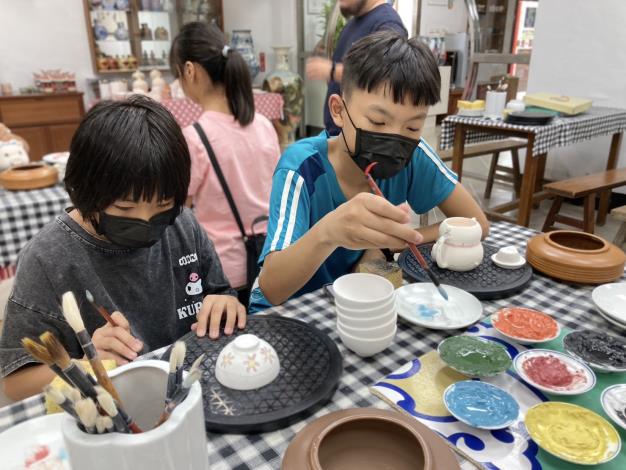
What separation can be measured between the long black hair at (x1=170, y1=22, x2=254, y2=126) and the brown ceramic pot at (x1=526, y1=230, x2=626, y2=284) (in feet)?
4.34

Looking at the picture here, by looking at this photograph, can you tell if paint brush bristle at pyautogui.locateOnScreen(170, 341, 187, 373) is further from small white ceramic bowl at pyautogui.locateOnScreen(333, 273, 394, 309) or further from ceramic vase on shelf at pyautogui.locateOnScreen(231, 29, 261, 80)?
ceramic vase on shelf at pyautogui.locateOnScreen(231, 29, 261, 80)

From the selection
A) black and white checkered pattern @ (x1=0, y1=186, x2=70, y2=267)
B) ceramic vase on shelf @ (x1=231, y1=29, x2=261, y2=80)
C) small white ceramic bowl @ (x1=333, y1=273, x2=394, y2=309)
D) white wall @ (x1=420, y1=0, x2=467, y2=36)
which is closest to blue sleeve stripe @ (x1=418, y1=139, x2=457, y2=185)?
small white ceramic bowl @ (x1=333, y1=273, x2=394, y2=309)

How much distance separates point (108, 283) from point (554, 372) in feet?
3.24

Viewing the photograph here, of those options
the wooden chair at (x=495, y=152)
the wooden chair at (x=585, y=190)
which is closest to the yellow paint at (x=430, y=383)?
the wooden chair at (x=585, y=190)

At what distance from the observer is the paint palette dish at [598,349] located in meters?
0.89

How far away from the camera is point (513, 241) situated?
60.8 inches

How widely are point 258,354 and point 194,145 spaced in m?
1.36

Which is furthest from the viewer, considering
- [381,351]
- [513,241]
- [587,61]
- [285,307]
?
[587,61]

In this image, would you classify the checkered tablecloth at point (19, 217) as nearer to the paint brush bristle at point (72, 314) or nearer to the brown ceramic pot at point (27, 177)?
the brown ceramic pot at point (27, 177)

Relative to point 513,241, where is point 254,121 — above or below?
above

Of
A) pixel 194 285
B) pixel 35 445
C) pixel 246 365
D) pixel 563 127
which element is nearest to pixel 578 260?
pixel 246 365

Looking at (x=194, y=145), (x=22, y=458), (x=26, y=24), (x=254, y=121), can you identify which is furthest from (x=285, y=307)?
(x=26, y=24)

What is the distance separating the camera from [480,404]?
0.77 metres

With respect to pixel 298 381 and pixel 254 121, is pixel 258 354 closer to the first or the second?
pixel 298 381
